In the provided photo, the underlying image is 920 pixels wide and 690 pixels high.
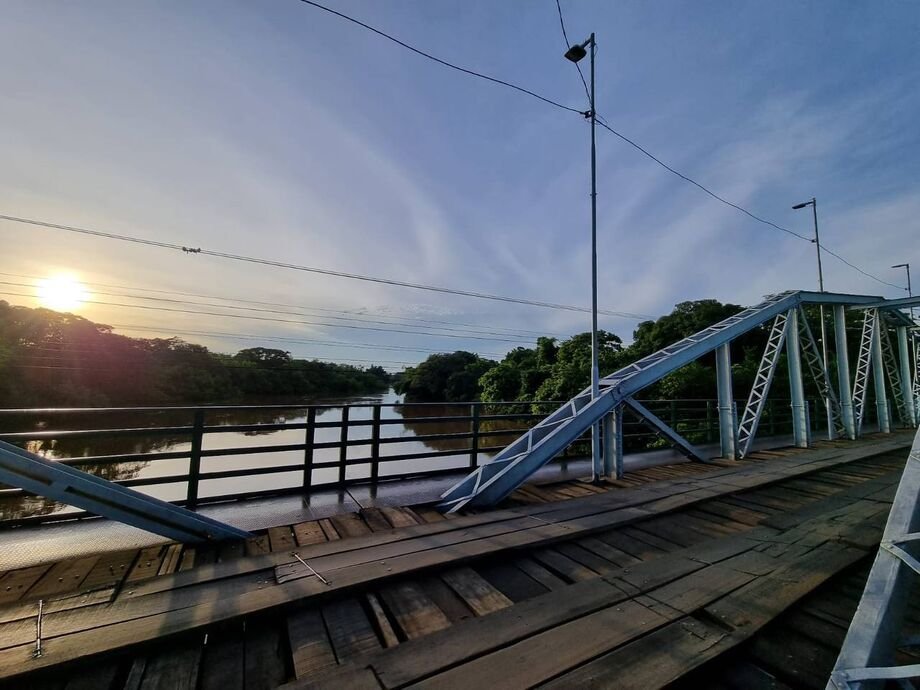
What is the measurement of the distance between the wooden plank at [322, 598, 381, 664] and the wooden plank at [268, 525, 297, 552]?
845 millimetres

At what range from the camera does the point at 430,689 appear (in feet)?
5.14

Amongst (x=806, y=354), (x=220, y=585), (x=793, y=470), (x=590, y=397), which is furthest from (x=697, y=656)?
(x=806, y=354)

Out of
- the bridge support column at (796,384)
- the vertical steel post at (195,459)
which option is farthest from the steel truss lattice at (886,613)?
the bridge support column at (796,384)

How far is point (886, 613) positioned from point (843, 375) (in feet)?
45.9

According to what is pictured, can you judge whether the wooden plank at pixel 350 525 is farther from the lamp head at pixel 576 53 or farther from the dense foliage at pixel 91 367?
the dense foliage at pixel 91 367

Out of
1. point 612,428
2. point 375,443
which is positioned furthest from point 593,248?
point 375,443

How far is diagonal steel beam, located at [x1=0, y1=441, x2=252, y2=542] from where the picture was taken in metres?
2.39

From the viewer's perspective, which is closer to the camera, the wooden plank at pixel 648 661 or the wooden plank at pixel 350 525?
the wooden plank at pixel 648 661

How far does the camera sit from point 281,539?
3.05 meters

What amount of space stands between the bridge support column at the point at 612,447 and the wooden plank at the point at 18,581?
567cm

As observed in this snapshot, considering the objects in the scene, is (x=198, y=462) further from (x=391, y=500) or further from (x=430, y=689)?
(x=430, y=689)

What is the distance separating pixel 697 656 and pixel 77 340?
18387 millimetres

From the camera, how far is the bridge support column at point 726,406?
7203 millimetres

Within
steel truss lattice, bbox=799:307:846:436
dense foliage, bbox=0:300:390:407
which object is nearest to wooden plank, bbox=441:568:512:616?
steel truss lattice, bbox=799:307:846:436
